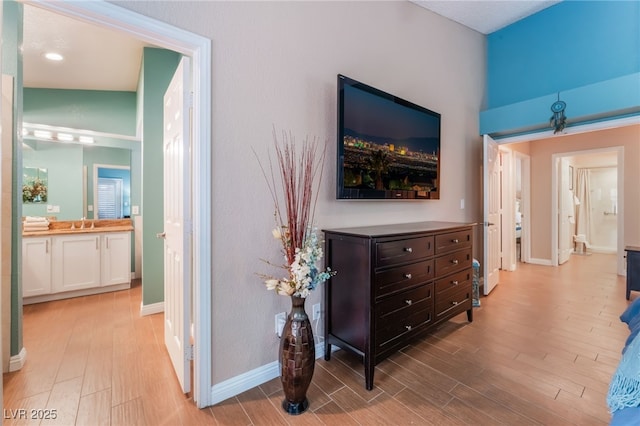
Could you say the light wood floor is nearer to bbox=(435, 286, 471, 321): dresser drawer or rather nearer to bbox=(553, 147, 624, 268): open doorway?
bbox=(435, 286, 471, 321): dresser drawer

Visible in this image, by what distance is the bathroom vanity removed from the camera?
318 cm

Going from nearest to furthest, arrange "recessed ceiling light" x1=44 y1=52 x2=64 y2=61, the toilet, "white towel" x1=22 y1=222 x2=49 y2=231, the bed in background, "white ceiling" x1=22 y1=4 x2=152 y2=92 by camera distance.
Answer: the bed in background < "white ceiling" x1=22 y1=4 x2=152 y2=92 < "recessed ceiling light" x1=44 y1=52 x2=64 y2=61 < "white towel" x1=22 y1=222 x2=49 y2=231 < the toilet

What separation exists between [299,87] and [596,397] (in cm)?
273

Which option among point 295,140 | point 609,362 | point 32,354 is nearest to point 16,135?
point 32,354

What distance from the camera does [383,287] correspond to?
1802mm

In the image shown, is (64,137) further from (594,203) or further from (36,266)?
(594,203)

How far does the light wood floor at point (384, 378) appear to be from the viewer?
5.08 ft

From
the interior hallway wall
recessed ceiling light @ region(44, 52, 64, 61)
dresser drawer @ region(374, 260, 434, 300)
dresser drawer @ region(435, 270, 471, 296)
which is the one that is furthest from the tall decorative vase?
the interior hallway wall

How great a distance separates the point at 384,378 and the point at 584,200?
802cm

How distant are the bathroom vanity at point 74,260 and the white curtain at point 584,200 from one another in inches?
373

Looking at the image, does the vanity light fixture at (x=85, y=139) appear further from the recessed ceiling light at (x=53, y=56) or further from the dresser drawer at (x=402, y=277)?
the dresser drawer at (x=402, y=277)

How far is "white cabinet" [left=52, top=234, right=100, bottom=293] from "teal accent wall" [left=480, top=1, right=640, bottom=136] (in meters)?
5.36

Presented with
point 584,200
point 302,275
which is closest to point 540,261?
point 584,200

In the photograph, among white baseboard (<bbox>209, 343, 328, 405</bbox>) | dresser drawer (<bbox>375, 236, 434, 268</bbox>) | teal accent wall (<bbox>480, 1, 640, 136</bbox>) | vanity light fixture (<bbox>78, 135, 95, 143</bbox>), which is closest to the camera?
white baseboard (<bbox>209, 343, 328, 405</bbox>)
